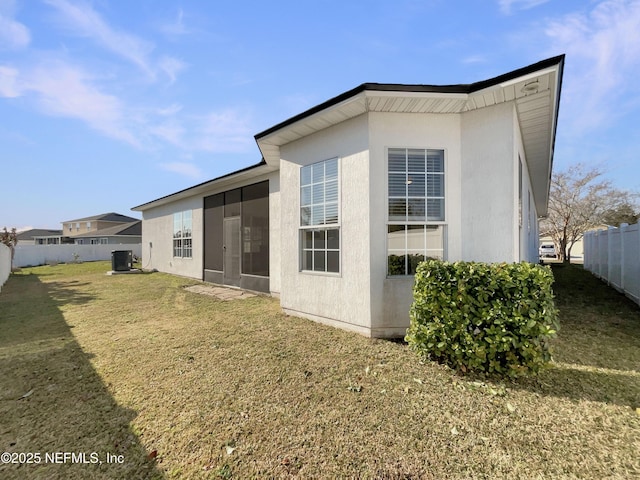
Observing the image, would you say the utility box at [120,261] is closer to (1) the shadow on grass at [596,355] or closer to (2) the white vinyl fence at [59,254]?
(2) the white vinyl fence at [59,254]

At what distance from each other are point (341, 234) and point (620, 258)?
8684 millimetres

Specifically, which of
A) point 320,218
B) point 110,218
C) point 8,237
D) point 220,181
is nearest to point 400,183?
point 320,218

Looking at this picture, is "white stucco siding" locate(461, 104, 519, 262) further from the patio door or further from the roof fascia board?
the patio door

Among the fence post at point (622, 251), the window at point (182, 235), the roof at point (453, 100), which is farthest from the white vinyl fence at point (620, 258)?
the window at point (182, 235)

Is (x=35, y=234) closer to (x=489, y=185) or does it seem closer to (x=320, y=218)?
(x=320, y=218)

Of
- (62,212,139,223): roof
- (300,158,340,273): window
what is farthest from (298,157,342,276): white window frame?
(62,212,139,223): roof

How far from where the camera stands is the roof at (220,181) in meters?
8.40

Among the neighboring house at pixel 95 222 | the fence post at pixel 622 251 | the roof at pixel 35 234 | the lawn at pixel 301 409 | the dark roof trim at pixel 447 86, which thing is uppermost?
the neighboring house at pixel 95 222

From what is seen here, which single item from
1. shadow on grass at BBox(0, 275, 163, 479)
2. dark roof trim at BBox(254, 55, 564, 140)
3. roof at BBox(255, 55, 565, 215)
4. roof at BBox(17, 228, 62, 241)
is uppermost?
dark roof trim at BBox(254, 55, 564, 140)

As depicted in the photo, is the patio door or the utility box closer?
the patio door

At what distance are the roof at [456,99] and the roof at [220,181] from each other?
258cm

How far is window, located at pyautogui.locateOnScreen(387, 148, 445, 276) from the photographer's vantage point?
5027mm

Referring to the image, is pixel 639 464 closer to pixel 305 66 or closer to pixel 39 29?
pixel 305 66

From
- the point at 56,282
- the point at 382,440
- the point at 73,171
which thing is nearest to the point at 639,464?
the point at 382,440
